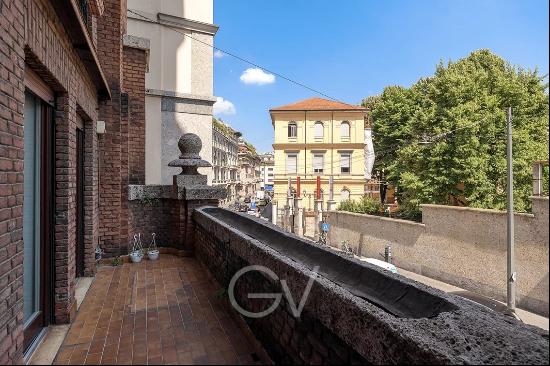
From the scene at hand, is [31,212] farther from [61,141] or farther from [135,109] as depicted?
[135,109]

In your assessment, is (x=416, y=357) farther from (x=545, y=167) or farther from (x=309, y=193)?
(x=309, y=193)

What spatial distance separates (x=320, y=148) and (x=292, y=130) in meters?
3.73

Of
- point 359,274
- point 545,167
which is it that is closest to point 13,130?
point 359,274

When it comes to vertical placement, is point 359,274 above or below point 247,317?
above

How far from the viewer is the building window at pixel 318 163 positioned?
36219 millimetres

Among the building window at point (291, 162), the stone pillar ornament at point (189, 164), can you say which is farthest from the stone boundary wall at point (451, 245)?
the building window at point (291, 162)

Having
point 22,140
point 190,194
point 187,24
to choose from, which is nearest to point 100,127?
point 190,194

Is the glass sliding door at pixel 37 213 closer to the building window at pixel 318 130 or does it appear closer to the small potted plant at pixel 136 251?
the small potted plant at pixel 136 251

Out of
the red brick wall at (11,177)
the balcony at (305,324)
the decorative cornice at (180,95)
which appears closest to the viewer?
the balcony at (305,324)

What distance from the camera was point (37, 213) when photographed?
10.1 feet

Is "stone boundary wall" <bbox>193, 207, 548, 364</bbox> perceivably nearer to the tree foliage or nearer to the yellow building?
the tree foliage

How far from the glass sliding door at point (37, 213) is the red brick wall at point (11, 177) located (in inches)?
17.8

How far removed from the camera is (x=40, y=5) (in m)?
2.72

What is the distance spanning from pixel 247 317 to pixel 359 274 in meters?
1.06
